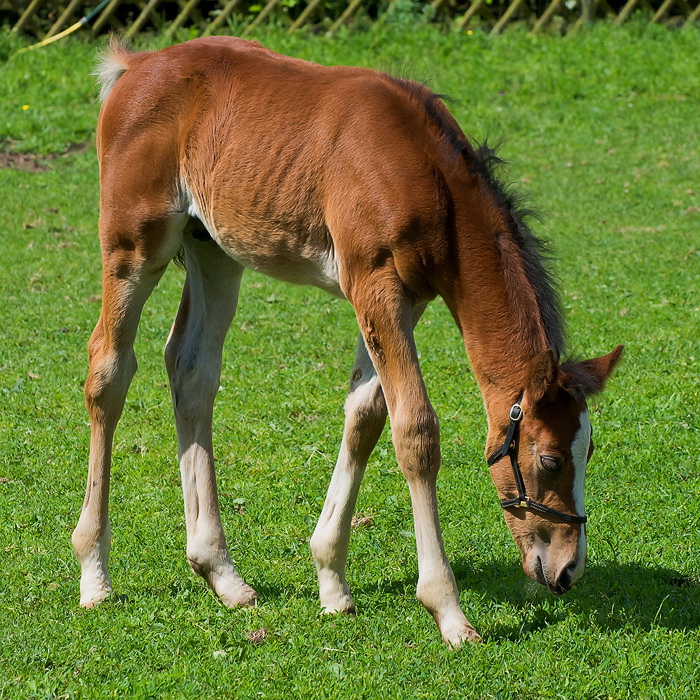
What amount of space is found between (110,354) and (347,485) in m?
1.21

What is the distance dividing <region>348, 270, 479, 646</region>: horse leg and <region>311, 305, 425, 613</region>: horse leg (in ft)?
1.29

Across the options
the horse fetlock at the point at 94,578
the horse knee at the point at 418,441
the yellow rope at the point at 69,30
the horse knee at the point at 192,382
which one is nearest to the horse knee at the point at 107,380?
the horse knee at the point at 192,382

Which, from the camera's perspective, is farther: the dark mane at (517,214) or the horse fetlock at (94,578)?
the horse fetlock at (94,578)

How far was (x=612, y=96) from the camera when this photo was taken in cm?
1411

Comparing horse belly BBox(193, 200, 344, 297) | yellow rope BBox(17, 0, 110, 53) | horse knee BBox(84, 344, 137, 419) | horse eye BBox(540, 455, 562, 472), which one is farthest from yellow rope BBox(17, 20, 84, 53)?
horse eye BBox(540, 455, 562, 472)

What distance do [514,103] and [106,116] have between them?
32.8 feet

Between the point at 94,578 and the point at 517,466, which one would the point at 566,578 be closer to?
the point at 517,466

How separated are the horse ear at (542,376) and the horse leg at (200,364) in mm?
1688

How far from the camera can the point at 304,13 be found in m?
15.0

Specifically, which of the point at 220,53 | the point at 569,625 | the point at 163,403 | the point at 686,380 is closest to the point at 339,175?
the point at 220,53

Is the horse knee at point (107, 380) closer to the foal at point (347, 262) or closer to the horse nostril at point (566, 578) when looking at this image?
the foal at point (347, 262)

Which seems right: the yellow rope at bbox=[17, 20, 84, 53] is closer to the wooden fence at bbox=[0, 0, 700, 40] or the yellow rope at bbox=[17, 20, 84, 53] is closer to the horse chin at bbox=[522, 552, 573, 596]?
the wooden fence at bbox=[0, 0, 700, 40]

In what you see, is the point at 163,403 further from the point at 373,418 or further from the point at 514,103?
the point at 514,103

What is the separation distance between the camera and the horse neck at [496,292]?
394cm
